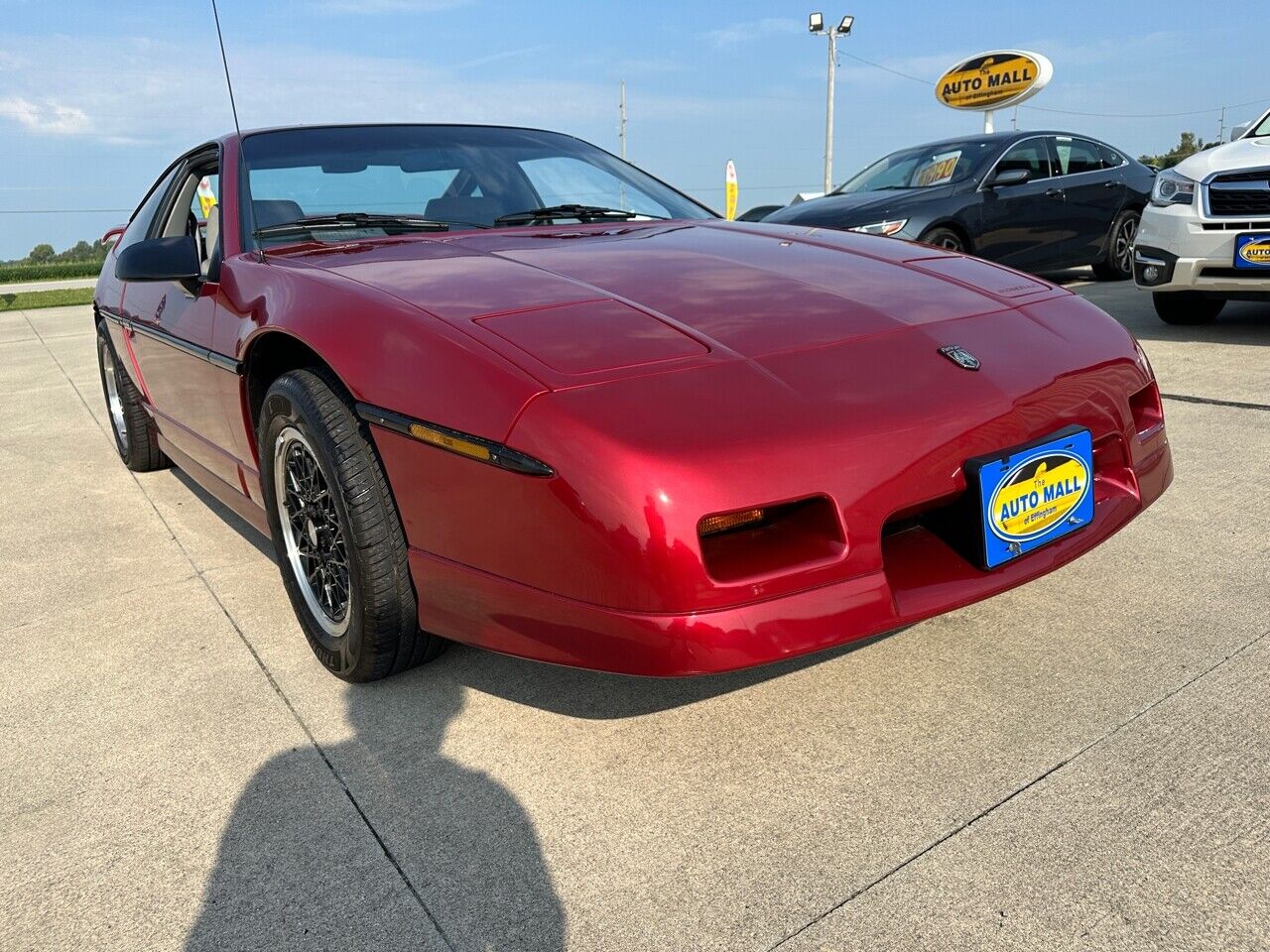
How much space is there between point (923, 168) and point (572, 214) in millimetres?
5449

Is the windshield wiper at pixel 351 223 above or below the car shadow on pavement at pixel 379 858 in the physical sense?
above

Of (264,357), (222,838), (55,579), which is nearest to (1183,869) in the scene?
(222,838)

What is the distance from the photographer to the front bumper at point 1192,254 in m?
5.00

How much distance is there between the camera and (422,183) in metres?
2.94

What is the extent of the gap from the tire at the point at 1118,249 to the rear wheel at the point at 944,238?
1.94 m

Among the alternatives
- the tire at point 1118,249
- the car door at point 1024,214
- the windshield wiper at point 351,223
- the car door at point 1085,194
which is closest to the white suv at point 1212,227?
the car door at point 1024,214

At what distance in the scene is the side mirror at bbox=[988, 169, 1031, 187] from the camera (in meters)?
6.83

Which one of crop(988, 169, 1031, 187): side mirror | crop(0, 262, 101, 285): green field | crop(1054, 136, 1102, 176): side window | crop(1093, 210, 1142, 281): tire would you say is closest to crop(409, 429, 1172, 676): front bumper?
crop(988, 169, 1031, 187): side mirror

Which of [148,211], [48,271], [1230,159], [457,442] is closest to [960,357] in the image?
[457,442]

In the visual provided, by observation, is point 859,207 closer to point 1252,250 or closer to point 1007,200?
point 1007,200

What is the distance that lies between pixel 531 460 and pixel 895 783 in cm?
85

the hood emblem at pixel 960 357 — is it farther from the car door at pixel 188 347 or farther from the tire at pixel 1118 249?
the tire at pixel 1118 249

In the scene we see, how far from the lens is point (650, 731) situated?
1981 millimetres

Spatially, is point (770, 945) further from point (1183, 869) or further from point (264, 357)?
point (264, 357)
